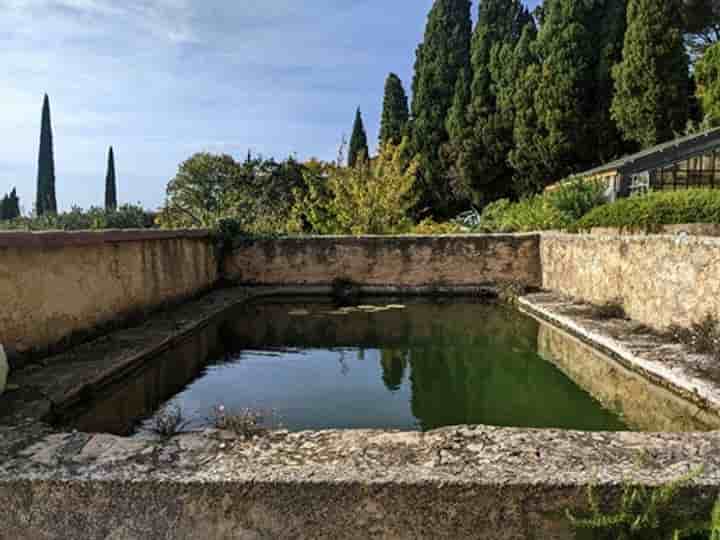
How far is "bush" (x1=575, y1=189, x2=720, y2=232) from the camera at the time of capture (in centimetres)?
734

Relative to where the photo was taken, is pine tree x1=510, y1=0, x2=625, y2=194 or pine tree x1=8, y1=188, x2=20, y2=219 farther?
pine tree x1=8, y1=188, x2=20, y2=219

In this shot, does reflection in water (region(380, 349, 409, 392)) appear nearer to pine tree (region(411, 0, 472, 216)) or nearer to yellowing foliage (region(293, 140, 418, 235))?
yellowing foliage (region(293, 140, 418, 235))

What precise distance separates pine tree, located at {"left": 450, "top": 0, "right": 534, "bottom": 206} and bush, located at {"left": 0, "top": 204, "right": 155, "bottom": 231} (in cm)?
1225

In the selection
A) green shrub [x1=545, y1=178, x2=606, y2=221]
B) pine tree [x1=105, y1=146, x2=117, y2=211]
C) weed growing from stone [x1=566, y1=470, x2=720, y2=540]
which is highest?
pine tree [x1=105, y1=146, x2=117, y2=211]

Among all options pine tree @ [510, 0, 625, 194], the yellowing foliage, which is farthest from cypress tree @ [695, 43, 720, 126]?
the yellowing foliage

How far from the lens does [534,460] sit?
2.32 metres

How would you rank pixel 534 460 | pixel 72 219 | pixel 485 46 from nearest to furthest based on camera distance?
pixel 534 460 < pixel 72 219 < pixel 485 46

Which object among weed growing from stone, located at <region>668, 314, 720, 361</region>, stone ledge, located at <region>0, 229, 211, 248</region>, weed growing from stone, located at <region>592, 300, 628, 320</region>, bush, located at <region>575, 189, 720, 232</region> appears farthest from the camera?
bush, located at <region>575, 189, 720, 232</region>

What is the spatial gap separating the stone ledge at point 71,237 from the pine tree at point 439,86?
17.7m

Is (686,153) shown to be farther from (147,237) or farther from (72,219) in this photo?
(72,219)

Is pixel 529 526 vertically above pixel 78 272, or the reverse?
pixel 78 272

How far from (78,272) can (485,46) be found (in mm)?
20320

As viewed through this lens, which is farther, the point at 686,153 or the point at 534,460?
the point at 686,153

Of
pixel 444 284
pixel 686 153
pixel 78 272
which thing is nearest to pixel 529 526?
pixel 78 272
